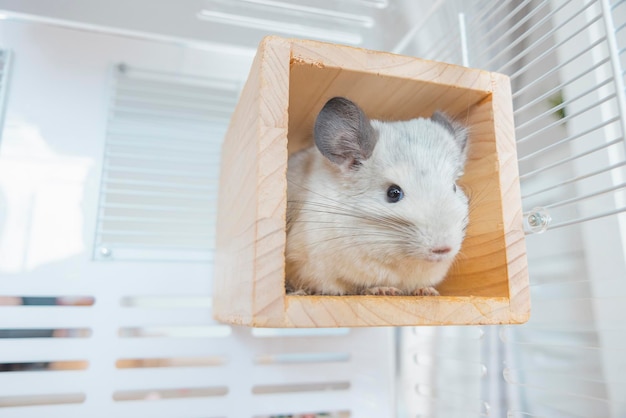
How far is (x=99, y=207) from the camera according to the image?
170 cm

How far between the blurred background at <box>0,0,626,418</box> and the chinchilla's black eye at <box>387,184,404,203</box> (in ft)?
1.22

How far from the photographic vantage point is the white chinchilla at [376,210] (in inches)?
46.9

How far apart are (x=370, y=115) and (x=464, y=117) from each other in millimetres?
304

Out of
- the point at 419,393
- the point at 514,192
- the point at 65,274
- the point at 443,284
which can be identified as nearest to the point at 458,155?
the point at 514,192

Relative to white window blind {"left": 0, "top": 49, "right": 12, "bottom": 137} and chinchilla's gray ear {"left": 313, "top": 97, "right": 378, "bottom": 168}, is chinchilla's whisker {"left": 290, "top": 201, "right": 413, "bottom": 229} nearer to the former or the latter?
chinchilla's gray ear {"left": 313, "top": 97, "right": 378, "bottom": 168}

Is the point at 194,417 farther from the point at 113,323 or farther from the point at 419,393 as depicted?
the point at 419,393

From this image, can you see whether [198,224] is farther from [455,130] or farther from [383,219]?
[455,130]

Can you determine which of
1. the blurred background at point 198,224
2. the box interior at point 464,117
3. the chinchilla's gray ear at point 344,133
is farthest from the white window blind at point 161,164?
the chinchilla's gray ear at point 344,133

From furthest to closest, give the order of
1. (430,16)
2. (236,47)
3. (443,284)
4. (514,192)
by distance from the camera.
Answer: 1. (236,47)
2. (430,16)
3. (443,284)
4. (514,192)

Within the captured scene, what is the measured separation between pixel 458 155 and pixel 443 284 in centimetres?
42

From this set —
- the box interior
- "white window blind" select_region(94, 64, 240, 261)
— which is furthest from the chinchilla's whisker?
"white window blind" select_region(94, 64, 240, 261)

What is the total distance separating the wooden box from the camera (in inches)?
40.7

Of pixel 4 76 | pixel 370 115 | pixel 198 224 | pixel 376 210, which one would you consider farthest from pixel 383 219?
pixel 4 76

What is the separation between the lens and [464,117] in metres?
1.46
